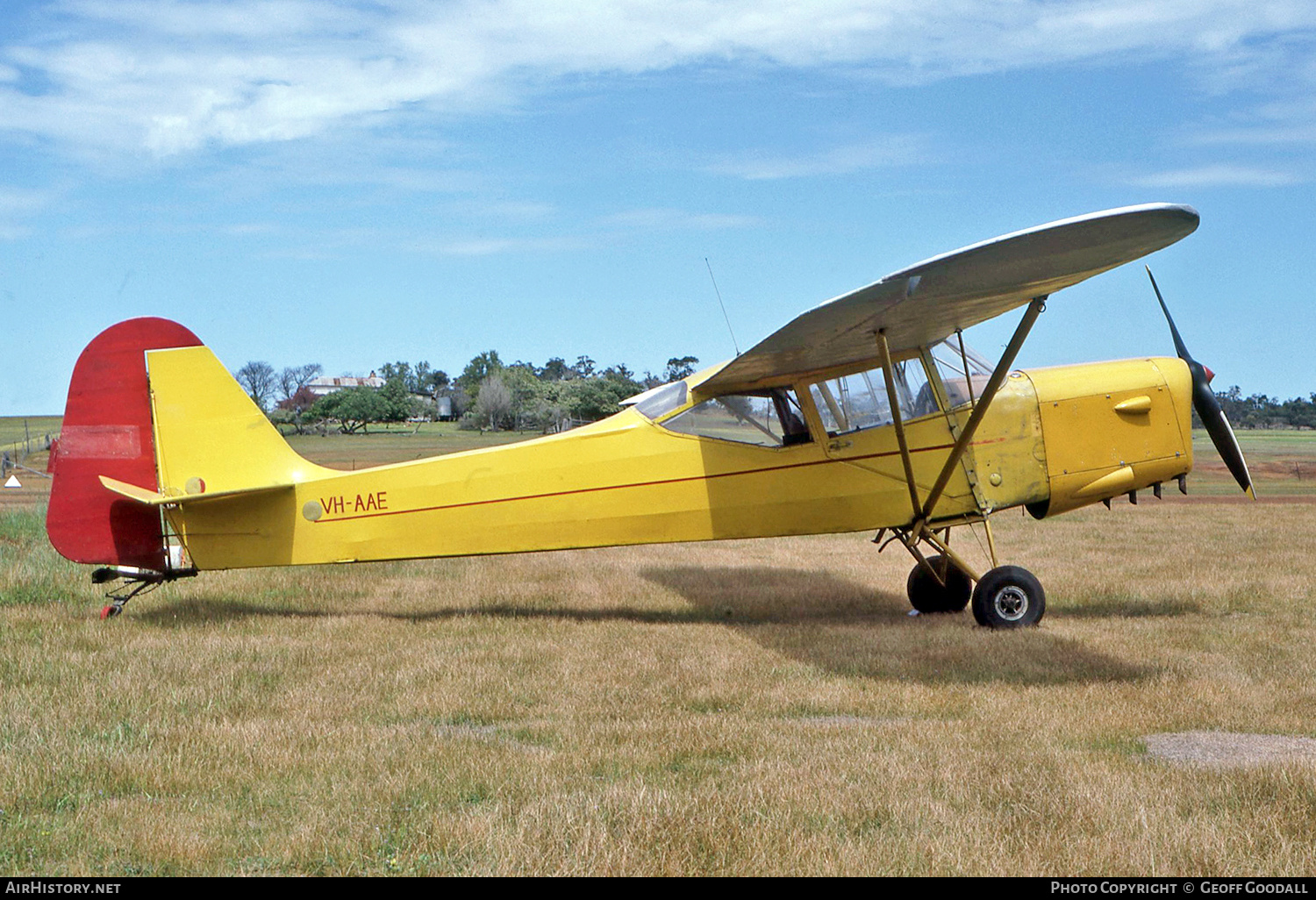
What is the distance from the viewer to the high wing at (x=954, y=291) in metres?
5.82

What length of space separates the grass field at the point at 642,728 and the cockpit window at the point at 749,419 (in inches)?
64.2

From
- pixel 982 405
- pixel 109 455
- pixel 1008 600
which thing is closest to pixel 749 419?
pixel 982 405

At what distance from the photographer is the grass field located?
3838 millimetres

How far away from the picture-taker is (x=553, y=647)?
7766 mm

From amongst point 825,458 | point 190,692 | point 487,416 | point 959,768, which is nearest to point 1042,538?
point 825,458

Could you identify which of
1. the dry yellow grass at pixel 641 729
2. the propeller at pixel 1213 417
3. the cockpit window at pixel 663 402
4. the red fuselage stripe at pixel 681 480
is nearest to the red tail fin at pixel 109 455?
the dry yellow grass at pixel 641 729

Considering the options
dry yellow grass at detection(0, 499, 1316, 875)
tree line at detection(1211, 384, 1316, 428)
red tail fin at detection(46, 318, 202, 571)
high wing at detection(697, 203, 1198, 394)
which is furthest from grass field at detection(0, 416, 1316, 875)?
tree line at detection(1211, 384, 1316, 428)

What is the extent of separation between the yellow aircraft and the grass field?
0.78m

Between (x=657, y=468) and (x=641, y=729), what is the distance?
349cm

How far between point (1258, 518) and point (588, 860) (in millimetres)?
17415

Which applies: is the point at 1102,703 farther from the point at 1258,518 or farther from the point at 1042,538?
the point at 1258,518

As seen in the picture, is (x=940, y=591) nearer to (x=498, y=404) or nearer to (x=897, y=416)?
(x=897, y=416)

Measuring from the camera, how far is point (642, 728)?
5.55 meters

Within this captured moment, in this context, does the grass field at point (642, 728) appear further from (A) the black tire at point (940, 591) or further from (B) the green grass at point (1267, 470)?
(B) the green grass at point (1267, 470)
